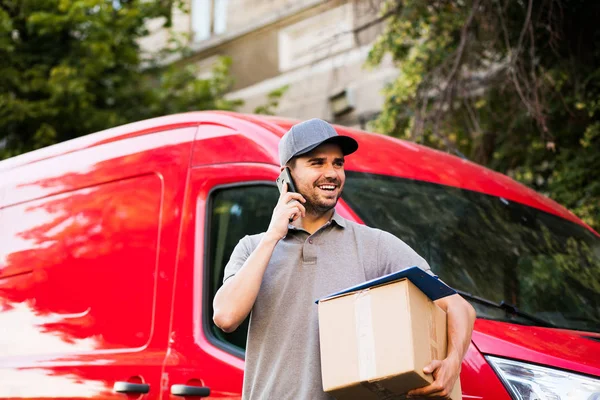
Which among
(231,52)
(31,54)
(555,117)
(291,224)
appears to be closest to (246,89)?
(231,52)

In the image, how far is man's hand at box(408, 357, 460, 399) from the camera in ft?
8.59

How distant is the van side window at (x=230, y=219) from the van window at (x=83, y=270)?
321mm

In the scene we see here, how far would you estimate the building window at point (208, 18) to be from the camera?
16.9 metres

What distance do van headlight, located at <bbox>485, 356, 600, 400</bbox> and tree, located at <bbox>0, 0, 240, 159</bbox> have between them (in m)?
9.10

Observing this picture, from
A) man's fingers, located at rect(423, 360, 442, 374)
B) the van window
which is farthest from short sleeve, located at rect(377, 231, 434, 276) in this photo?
the van window

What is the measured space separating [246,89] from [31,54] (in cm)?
423

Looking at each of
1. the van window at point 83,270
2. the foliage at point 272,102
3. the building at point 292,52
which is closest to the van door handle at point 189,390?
the van window at point 83,270

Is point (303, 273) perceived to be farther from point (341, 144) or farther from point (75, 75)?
point (75, 75)

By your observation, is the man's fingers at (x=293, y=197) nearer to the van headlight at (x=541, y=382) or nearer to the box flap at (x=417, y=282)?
the box flap at (x=417, y=282)

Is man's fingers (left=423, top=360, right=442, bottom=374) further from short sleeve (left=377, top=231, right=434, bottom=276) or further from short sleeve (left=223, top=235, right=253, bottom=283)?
short sleeve (left=223, top=235, right=253, bottom=283)

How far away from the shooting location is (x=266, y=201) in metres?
4.19

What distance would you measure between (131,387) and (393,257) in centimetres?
175

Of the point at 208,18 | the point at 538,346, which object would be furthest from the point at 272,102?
the point at 538,346

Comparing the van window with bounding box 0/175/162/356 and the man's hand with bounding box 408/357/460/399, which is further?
the van window with bounding box 0/175/162/356
